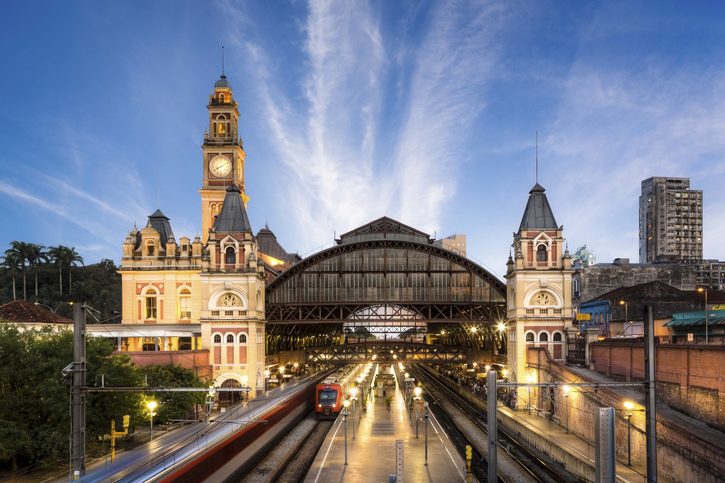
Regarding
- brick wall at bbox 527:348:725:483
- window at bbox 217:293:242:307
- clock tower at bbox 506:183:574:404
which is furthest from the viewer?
window at bbox 217:293:242:307

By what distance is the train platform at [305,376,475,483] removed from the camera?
32875 mm

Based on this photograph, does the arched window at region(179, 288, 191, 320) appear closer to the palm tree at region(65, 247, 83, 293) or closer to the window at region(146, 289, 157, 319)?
the window at region(146, 289, 157, 319)

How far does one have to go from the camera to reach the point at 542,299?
193ft

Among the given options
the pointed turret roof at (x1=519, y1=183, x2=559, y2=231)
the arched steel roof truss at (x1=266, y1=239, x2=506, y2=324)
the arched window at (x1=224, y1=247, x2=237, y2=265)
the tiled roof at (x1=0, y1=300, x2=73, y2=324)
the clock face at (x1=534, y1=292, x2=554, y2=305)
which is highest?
the pointed turret roof at (x1=519, y1=183, x2=559, y2=231)

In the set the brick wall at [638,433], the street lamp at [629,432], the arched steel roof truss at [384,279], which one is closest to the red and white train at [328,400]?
the arched steel roof truss at [384,279]

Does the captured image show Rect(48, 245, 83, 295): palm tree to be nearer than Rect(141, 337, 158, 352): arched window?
No

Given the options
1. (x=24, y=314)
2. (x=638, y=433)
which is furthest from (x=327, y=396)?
(x=24, y=314)

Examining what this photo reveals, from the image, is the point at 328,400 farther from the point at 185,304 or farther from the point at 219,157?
the point at 219,157

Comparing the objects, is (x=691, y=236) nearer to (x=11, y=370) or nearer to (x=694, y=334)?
(x=694, y=334)

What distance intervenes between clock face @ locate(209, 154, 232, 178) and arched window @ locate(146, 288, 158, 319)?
23.3m

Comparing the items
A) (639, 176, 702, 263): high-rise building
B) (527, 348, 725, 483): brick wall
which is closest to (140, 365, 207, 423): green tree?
(527, 348, 725, 483): brick wall

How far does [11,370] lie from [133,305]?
32.1 meters

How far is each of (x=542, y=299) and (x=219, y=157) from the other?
47607 millimetres

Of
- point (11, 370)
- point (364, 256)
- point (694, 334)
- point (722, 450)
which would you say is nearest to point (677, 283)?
point (694, 334)
